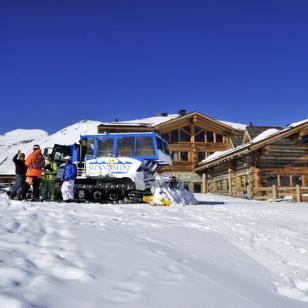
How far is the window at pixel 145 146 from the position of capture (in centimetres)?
1403

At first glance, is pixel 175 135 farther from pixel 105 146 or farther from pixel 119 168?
pixel 119 168

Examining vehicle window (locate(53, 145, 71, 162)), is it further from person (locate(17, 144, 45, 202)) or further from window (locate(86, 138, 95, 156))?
person (locate(17, 144, 45, 202))

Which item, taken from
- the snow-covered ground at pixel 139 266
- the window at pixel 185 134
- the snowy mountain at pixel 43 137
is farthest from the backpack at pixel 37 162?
the snowy mountain at pixel 43 137

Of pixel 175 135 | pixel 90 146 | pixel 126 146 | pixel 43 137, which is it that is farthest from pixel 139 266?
pixel 43 137

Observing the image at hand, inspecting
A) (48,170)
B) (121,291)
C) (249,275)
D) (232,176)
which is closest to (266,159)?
(232,176)

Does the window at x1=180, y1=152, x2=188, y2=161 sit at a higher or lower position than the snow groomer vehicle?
higher

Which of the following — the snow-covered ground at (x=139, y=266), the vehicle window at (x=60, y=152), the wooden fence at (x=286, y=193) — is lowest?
the snow-covered ground at (x=139, y=266)

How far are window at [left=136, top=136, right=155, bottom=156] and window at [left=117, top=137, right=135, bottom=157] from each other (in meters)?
0.22

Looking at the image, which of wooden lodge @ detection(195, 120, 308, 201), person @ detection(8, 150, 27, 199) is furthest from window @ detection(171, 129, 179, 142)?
person @ detection(8, 150, 27, 199)

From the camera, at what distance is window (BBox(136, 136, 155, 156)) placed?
14031 millimetres

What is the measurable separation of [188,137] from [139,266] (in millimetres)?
30197

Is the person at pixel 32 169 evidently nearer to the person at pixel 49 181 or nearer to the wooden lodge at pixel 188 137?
the person at pixel 49 181

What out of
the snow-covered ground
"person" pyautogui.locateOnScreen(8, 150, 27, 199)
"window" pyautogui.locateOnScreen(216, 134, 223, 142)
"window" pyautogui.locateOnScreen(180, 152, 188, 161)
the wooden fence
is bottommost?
the snow-covered ground

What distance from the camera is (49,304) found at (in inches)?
94.1
